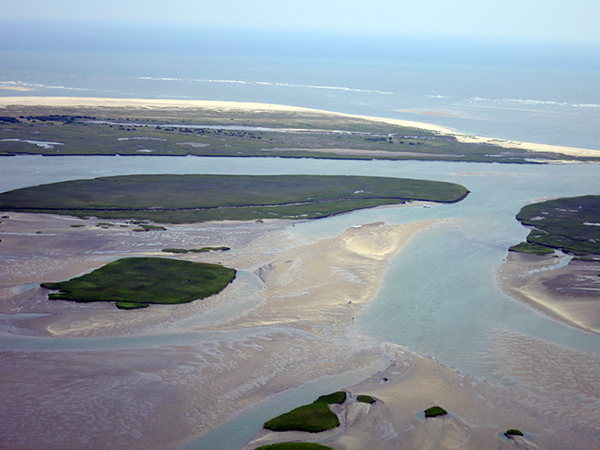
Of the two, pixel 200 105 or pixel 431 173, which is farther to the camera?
pixel 200 105

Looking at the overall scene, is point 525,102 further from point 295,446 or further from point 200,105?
point 295,446

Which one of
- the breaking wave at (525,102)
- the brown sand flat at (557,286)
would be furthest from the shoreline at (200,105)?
the brown sand flat at (557,286)

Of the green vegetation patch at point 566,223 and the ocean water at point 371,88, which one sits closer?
the green vegetation patch at point 566,223

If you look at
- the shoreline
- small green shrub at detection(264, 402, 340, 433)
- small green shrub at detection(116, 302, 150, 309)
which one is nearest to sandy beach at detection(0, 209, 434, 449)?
small green shrub at detection(116, 302, 150, 309)

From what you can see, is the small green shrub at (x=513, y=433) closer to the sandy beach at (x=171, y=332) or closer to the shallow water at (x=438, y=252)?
the shallow water at (x=438, y=252)

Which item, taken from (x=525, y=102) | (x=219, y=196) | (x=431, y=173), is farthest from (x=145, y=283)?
(x=525, y=102)
